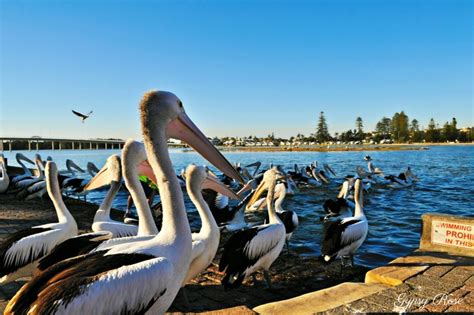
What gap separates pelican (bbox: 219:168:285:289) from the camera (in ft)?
13.2

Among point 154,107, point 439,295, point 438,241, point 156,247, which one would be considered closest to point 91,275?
point 156,247

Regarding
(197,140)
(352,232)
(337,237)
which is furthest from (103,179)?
(352,232)

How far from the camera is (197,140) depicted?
2584 mm

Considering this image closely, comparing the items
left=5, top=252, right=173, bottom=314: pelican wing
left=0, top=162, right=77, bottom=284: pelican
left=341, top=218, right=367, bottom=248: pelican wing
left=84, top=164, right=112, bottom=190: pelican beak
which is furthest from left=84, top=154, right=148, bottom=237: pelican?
left=341, top=218, right=367, bottom=248: pelican wing

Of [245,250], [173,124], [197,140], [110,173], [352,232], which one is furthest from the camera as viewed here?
[352,232]

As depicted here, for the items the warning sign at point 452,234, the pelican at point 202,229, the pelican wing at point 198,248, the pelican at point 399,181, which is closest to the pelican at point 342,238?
the warning sign at point 452,234

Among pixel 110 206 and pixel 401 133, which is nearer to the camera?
pixel 110 206

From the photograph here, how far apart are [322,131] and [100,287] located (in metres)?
106

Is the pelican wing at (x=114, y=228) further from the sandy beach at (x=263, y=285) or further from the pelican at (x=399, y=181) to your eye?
the pelican at (x=399, y=181)

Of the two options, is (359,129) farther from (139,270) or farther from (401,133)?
(139,270)

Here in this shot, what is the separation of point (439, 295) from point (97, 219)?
366cm

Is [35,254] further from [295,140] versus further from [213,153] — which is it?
[295,140]

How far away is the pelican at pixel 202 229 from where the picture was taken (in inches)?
140

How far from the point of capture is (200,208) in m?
4.08
